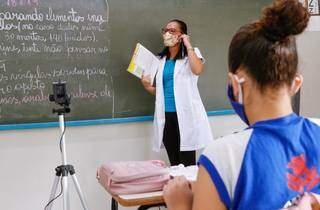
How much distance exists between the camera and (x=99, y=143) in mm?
3146

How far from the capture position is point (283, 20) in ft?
3.13

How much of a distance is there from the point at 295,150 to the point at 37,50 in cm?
233

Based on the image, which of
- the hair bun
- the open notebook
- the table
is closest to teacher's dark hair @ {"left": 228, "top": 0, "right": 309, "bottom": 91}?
the hair bun

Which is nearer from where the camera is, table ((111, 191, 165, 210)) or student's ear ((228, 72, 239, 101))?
student's ear ((228, 72, 239, 101))

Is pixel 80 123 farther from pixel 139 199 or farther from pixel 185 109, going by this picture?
pixel 139 199

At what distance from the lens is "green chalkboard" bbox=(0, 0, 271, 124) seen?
2.83m

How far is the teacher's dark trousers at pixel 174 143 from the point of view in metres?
3.13

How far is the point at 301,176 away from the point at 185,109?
7.15 feet

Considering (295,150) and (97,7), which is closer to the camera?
(295,150)

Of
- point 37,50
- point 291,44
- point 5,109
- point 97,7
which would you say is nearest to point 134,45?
point 97,7

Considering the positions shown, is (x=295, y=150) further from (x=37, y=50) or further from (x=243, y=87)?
(x=37, y=50)

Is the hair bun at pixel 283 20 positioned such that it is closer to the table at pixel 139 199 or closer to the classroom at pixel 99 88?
the table at pixel 139 199

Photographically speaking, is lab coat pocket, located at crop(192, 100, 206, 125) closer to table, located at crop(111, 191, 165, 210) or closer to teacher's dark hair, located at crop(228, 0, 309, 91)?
table, located at crop(111, 191, 165, 210)

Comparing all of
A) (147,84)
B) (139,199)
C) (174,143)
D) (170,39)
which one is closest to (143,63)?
(147,84)
